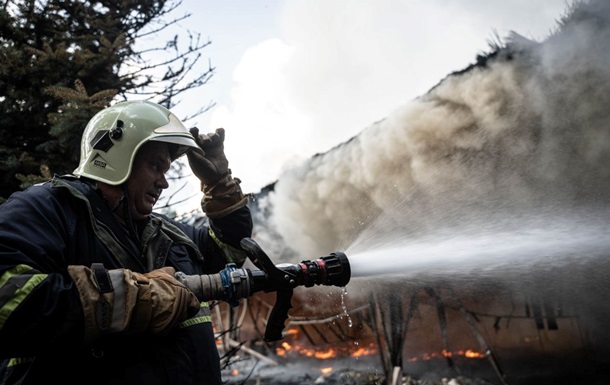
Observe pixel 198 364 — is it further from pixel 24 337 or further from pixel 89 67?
pixel 89 67

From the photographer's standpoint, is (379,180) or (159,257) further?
(379,180)

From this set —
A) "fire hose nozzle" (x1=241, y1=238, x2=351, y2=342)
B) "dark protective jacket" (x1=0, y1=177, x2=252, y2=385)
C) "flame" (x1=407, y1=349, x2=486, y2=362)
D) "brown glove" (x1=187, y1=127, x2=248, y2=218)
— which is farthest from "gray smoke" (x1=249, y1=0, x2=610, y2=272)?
"dark protective jacket" (x1=0, y1=177, x2=252, y2=385)

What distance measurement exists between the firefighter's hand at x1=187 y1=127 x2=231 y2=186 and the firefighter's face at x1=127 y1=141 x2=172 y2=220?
0.28m

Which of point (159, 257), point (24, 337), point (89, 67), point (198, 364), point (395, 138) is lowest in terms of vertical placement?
point (198, 364)

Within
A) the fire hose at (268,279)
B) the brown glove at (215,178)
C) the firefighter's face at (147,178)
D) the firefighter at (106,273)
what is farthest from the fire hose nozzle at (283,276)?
the brown glove at (215,178)

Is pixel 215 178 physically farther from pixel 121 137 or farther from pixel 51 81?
pixel 51 81

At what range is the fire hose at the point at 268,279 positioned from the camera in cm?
202

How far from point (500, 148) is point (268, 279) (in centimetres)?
389

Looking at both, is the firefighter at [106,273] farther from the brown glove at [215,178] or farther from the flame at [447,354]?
the flame at [447,354]

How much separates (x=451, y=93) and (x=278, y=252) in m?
5.16

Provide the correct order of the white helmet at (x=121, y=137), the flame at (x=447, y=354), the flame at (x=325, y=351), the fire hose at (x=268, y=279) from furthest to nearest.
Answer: the flame at (x=325, y=351) → the flame at (x=447, y=354) → the white helmet at (x=121, y=137) → the fire hose at (x=268, y=279)

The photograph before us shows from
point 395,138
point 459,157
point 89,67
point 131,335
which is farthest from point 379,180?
point 131,335

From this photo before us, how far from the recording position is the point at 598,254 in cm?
388

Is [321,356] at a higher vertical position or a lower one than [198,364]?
lower
